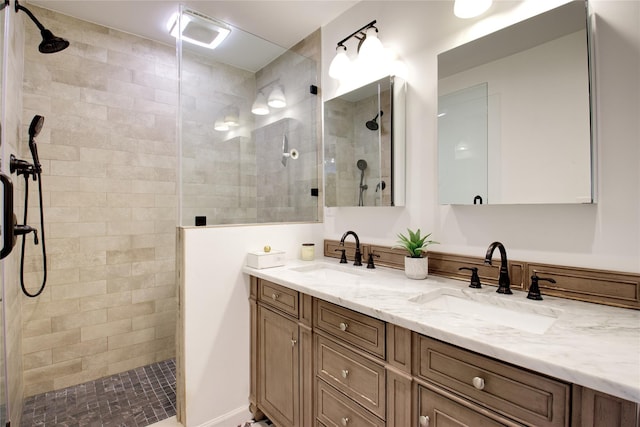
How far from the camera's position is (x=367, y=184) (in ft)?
7.02

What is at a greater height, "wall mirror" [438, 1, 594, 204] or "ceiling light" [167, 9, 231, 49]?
"ceiling light" [167, 9, 231, 49]

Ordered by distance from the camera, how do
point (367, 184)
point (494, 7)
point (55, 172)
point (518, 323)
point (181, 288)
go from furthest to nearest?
point (55, 172) → point (367, 184) → point (181, 288) → point (494, 7) → point (518, 323)

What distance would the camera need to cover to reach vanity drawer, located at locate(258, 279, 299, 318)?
5.48 feet

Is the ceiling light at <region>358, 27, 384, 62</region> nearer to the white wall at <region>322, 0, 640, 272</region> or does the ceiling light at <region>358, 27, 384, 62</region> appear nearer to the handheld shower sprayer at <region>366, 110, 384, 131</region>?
the white wall at <region>322, 0, 640, 272</region>

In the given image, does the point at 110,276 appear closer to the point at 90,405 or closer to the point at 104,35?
the point at 90,405

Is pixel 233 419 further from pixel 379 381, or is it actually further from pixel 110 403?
pixel 379 381

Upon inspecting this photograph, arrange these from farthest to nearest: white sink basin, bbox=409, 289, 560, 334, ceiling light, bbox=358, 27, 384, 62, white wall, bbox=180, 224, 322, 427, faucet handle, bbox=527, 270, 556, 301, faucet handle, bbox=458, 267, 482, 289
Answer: ceiling light, bbox=358, 27, 384, 62
white wall, bbox=180, 224, 322, 427
faucet handle, bbox=458, 267, 482, 289
faucet handle, bbox=527, 270, 556, 301
white sink basin, bbox=409, 289, 560, 334

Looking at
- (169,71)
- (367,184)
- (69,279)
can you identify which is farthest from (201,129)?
(69,279)

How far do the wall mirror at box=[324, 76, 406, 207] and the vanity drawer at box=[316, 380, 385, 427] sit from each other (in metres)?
1.10

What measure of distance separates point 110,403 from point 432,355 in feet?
7.56

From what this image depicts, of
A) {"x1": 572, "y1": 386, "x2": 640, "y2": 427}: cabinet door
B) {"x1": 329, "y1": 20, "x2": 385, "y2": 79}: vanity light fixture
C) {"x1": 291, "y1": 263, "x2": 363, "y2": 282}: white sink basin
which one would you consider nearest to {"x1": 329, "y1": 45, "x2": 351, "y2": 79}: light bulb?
{"x1": 329, "y1": 20, "x2": 385, "y2": 79}: vanity light fixture

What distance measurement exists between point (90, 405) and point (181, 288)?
1.20 metres

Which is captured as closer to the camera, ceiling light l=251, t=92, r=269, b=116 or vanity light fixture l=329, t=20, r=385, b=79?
vanity light fixture l=329, t=20, r=385, b=79

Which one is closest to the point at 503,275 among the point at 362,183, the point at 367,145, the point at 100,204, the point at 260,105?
the point at 362,183
